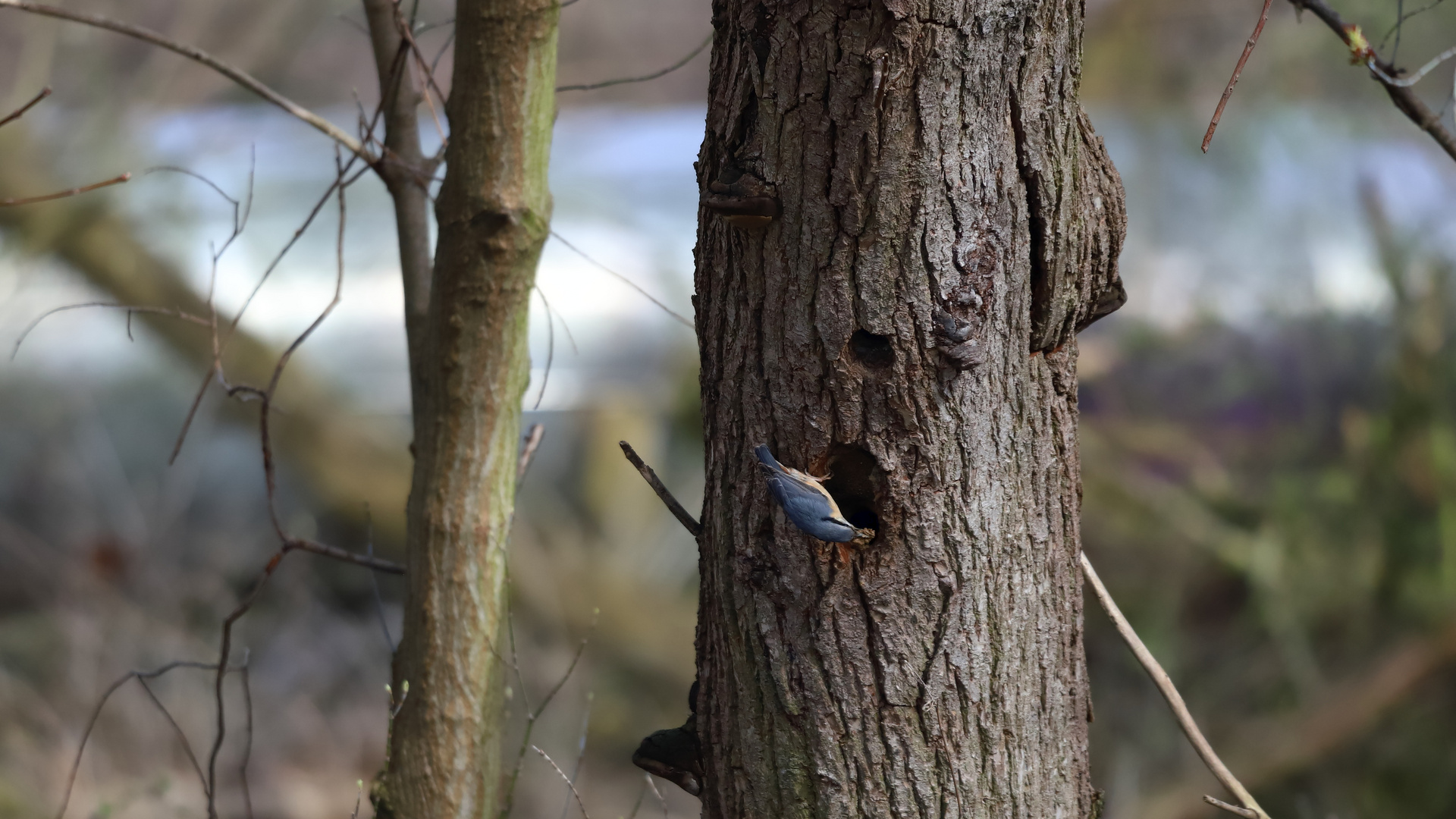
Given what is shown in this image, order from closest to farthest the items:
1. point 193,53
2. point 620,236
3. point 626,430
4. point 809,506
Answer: point 809,506 → point 193,53 → point 620,236 → point 626,430

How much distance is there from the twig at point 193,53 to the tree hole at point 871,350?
0.73 metres

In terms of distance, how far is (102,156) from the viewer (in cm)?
368

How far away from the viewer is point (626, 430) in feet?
13.4

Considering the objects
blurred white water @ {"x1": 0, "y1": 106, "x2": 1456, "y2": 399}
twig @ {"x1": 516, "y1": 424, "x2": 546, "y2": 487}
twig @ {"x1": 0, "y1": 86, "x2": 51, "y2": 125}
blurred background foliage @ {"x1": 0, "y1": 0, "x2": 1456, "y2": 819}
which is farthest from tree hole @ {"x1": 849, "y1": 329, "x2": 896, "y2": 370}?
blurred white water @ {"x1": 0, "y1": 106, "x2": 1456, "y2": 399}

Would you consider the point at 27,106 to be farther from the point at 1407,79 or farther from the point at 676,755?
the point at 1407,79

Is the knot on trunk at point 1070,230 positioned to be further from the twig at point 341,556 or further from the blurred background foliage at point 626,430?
the blurred background foliage at point 626,430

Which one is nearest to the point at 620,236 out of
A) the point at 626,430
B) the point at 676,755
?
the point at 626,430

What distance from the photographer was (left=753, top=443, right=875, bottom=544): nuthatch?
2.81 feet

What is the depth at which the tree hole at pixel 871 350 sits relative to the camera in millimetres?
869

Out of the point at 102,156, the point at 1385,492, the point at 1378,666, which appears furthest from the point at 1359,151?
the point at 102,156

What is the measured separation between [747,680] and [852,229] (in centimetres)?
41

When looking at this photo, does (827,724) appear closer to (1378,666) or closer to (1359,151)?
(1378,666)

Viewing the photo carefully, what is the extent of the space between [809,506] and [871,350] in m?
0.14

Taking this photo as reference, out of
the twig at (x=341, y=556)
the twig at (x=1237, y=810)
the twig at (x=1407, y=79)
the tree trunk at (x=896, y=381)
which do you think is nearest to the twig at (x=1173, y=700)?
the twig at (x=1237, y=810)
